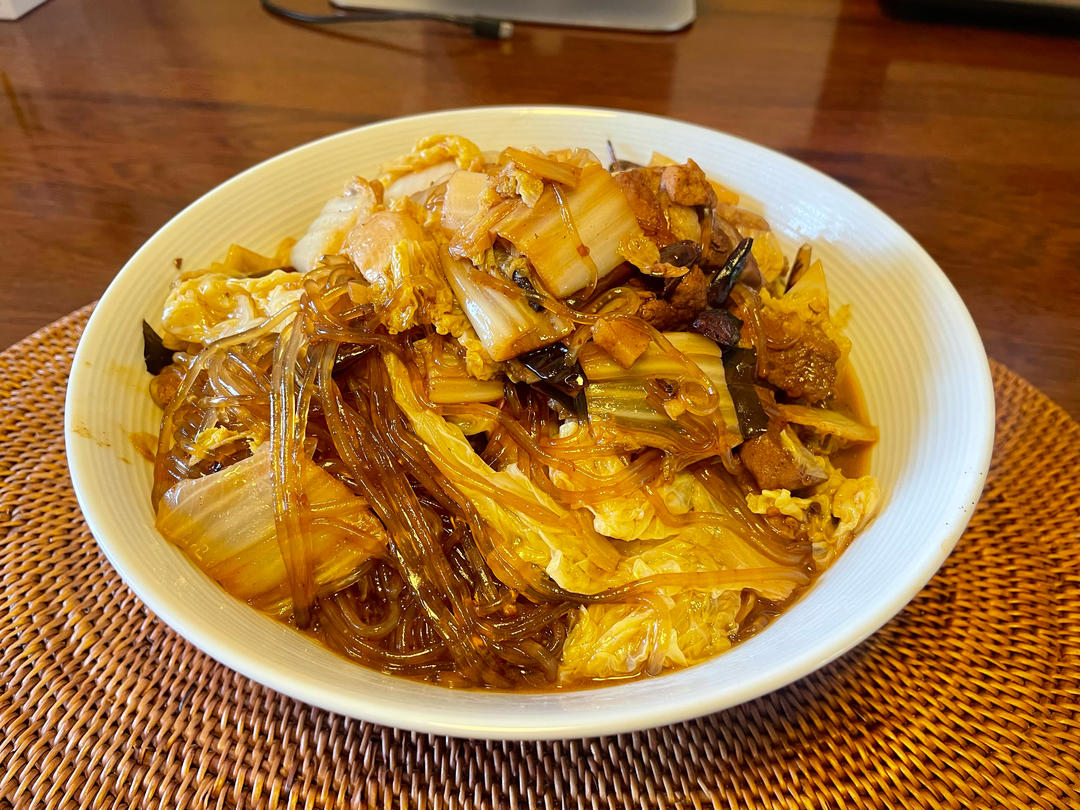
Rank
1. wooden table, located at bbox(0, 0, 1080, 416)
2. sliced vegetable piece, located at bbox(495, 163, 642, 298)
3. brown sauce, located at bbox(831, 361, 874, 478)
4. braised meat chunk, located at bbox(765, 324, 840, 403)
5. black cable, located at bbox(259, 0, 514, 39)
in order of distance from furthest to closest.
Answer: black cable, located at bbox(259, 0, 514, 39), wooden table, located at bbox(0, 0, 1080, 416), brown sauce, located at bbox(831, 361, 874, 478), braised meat chunk, located at bbox(765, 324, 840, 403), sliced vegetable piece, located at bbox(495, 163, 642, 298)

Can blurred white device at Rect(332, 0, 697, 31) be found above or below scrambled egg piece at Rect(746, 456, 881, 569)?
above

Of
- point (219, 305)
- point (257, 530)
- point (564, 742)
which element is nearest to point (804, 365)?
point (564, 742)

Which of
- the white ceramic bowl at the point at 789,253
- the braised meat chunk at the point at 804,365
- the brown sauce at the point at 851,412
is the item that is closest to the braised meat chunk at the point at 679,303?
the braised meat chunk at the point at 804,365

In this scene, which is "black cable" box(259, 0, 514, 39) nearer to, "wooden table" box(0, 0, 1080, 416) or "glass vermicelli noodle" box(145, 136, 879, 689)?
"wooden table" box(0, 0, 1080, 416)

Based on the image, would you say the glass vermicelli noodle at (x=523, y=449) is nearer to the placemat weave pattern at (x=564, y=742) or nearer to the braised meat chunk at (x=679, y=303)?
the braised meat chunk at (x=679, y=303)

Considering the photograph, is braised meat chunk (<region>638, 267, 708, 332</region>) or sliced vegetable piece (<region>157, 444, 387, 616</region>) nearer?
sliced vegetable piece (<region>157, 444, 387, 616</region>)

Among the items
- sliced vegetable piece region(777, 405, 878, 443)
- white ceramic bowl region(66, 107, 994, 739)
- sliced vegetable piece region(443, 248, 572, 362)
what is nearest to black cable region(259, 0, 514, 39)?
white ceramic bowl region(66, 107, 994, 739)

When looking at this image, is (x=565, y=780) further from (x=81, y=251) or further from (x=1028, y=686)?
(x=81, y=251)
